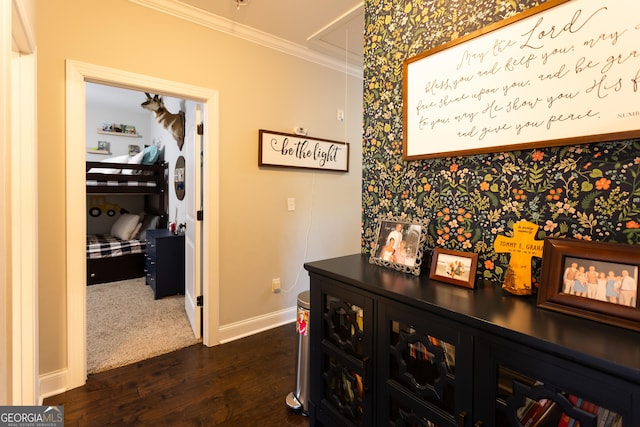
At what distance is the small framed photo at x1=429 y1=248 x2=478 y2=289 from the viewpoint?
3.59 feet

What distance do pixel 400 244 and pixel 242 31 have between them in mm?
2198

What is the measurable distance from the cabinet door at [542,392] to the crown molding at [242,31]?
104 inches

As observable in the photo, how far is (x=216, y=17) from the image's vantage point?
92.6 inches

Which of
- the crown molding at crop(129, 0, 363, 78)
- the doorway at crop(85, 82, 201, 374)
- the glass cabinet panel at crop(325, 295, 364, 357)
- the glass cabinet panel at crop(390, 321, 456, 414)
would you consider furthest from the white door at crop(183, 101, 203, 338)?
the glass cabinet panel at crop(390, 321, 456, 414)

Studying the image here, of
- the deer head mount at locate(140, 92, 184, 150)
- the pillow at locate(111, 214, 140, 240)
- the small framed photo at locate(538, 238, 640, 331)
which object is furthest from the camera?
the pillow at locate(111, 214, 140, 240)

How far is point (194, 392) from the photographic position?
193 centimetres

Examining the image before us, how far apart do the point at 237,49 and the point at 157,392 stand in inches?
99.0

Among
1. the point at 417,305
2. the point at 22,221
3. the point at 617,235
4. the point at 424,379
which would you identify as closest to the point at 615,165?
the point at 617,235

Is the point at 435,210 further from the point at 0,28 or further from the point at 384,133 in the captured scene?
the point at 0,28

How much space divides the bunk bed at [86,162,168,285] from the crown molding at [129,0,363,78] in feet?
9.13

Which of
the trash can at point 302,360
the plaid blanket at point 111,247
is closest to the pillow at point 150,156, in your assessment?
the plaid blanket at point 111,247

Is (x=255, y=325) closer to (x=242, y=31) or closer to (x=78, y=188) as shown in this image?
(x=78, y=188)

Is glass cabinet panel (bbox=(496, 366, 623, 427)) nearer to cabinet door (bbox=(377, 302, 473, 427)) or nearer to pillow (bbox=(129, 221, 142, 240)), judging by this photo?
cabinet door (bbox=(377, 302, 473, 427))

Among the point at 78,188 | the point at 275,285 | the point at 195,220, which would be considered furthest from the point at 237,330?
the point at 78,188
